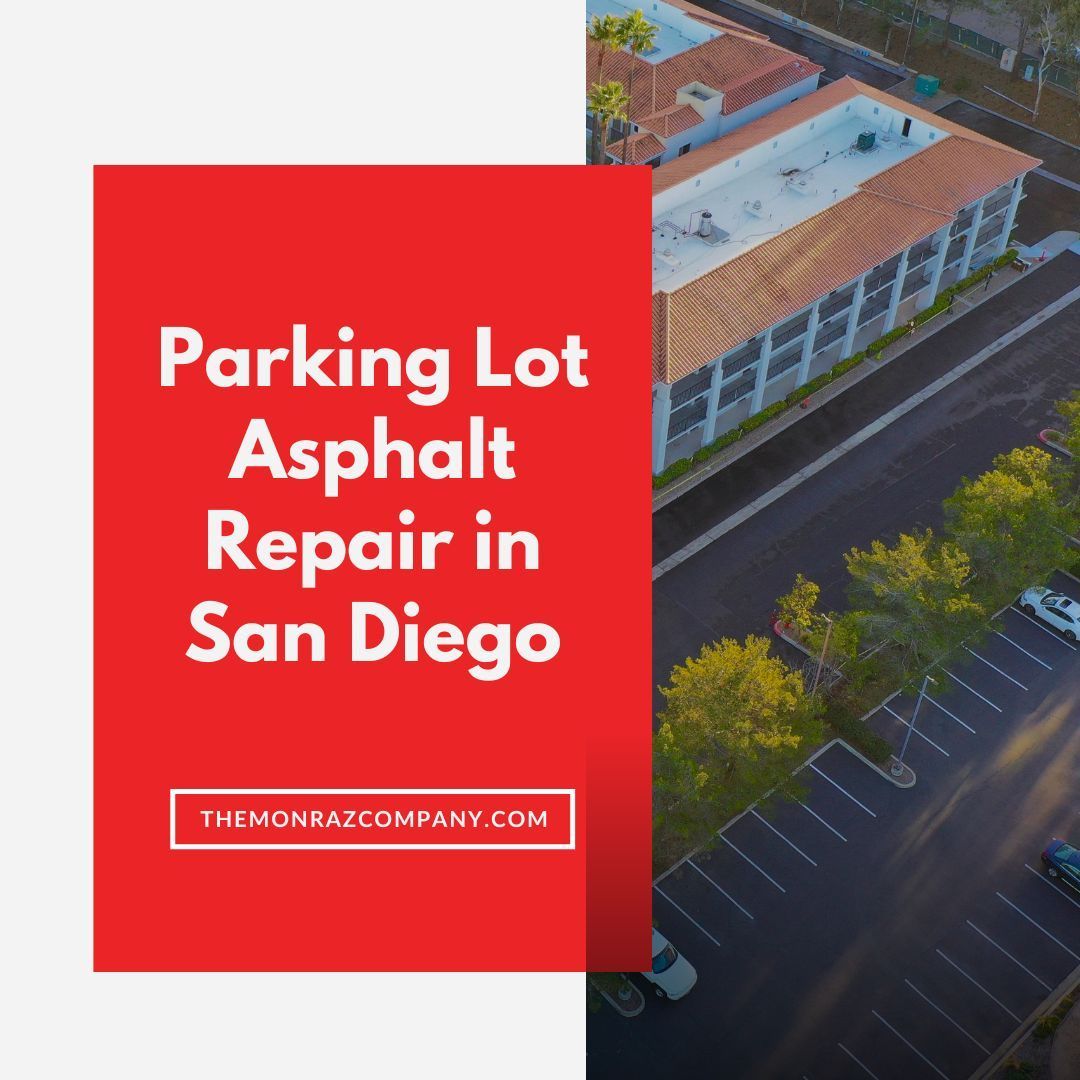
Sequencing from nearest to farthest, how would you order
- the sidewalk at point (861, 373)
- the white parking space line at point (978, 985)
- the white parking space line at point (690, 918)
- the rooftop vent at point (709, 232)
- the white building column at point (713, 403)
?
the white parking space line at point (978, 985) → the white parking space line at point (690, 918) → the white building column at point (713, 403) → the sidewalk at point (861, 373) → the rooftop vent at point (709, 232)

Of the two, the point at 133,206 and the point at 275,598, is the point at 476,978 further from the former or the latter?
the point at 133,206

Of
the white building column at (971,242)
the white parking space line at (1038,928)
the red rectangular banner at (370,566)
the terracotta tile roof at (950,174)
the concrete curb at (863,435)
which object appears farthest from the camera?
the white building column at (971,242)

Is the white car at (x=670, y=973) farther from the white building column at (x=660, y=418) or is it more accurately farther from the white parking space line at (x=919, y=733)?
the white building column at (x=660, y=418)

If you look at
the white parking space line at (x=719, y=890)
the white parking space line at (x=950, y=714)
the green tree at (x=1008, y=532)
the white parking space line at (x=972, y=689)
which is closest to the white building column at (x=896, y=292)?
the green tree at (x=1008, y=532)

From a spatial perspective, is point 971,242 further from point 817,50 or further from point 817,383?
point 817,50

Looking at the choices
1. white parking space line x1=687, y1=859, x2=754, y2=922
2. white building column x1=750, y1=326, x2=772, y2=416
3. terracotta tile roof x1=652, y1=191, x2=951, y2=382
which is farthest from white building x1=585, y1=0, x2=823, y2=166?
white parking space line x1=687, y1=859, x2=754, y2=922

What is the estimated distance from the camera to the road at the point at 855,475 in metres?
68.7

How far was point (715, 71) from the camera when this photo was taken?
94.5 metres

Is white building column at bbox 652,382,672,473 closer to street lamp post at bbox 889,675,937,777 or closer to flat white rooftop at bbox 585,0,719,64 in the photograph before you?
street lamp post at bbox 889,675,937,777

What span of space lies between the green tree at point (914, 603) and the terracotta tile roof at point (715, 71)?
41773 millimetres

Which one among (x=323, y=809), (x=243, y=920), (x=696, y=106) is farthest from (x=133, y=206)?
(x=696, y=106)

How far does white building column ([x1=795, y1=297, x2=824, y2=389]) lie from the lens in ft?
250

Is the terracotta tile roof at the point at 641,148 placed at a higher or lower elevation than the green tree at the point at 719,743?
higher

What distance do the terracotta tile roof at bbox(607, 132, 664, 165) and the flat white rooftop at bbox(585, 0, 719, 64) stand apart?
34.1ft
